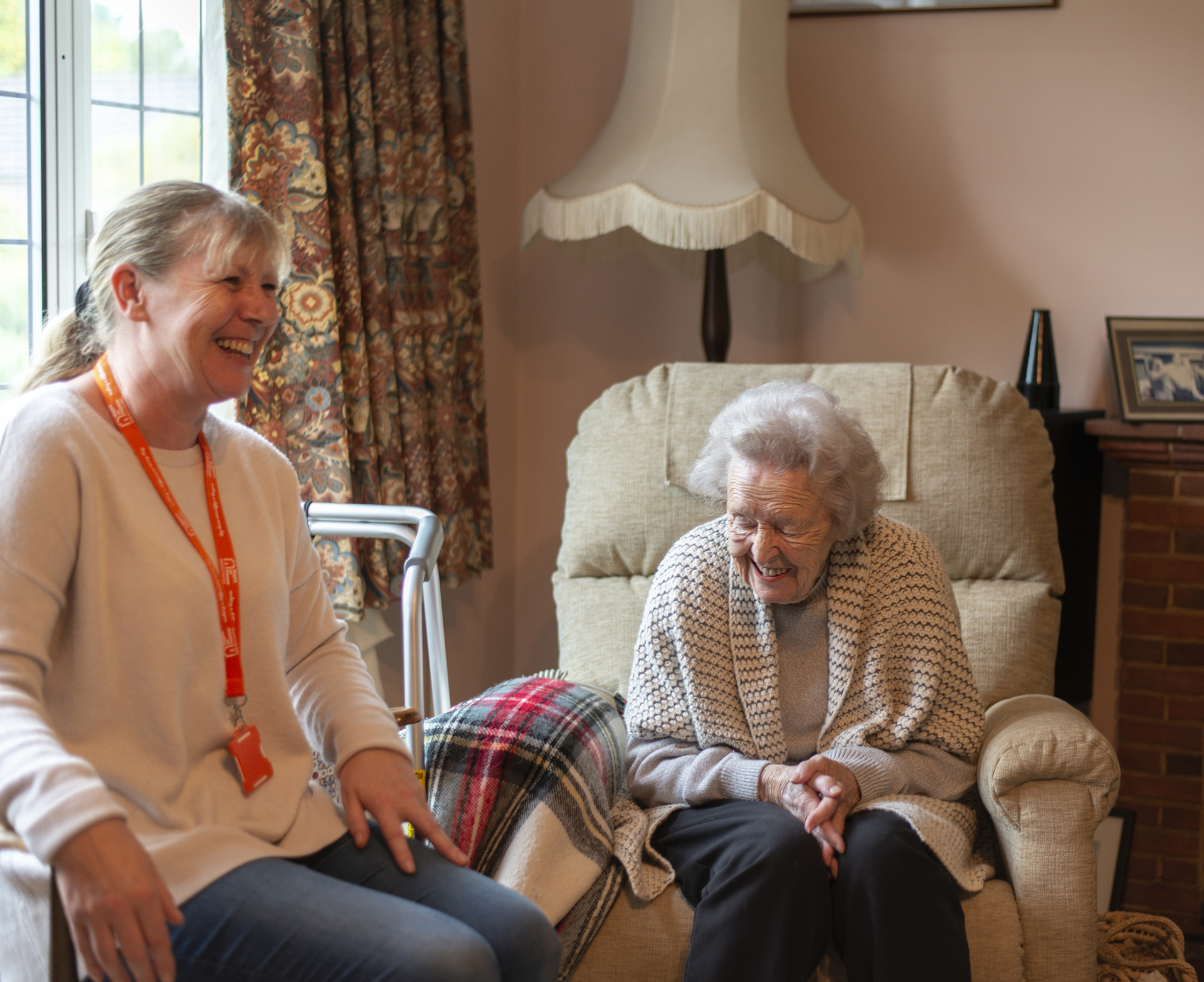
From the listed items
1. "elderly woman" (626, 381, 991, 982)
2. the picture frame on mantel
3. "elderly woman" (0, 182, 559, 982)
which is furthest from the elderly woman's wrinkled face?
the picture frame on mantel

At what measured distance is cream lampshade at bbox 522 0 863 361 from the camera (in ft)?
7.36

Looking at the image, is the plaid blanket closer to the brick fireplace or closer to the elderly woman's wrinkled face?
the elderly woman's wrinkled face

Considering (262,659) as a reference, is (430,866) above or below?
below

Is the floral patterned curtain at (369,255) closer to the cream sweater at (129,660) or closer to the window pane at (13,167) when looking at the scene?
the window pane at (13,167)

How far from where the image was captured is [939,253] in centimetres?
271

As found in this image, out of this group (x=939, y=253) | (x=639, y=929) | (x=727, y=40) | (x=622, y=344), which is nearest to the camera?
(x=639, y=929)

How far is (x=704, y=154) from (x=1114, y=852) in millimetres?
1706

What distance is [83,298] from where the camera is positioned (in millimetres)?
1264

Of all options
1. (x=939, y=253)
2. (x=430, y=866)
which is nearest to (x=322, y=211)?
(x=430, y=866)

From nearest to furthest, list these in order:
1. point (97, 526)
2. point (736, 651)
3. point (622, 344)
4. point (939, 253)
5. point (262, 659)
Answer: point (97, 526) → point (262, 659) → point (736, 651) → point (939, 253) → point (622, 344)

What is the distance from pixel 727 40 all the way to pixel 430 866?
1.77 meters

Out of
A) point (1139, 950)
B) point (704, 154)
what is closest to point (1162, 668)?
point (1139, 950)

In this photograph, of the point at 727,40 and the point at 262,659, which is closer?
the point at 262,659

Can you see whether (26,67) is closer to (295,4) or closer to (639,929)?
(295,4)
